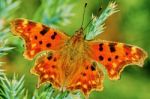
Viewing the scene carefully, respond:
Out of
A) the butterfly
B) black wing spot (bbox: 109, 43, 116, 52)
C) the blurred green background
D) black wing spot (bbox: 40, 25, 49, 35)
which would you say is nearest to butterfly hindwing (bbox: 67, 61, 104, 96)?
the butterfly

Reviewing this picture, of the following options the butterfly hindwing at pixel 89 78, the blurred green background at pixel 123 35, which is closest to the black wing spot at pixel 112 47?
the butterfly hindwing at pixel 89 78

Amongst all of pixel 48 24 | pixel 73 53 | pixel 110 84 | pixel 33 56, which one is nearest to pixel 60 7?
pixel 48 24

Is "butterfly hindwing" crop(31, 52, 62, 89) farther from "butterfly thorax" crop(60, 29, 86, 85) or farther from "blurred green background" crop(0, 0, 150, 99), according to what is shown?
"blurred green background" crop(0, 0, 150, 99)

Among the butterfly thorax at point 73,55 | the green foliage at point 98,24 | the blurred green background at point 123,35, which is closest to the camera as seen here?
the green foliage at point 98,24

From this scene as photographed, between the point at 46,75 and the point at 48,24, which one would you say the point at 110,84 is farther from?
the point at 46,75

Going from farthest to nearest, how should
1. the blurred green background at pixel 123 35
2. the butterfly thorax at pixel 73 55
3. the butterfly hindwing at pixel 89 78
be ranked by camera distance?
1. the blurred green background at pixel 123 35
2. the butterfly thorax at pixel 73 55
3. the butterfly hindwing at pixel 89 78

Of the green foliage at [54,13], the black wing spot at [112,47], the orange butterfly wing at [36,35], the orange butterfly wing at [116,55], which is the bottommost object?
the orange butterfly wing at [116,55]

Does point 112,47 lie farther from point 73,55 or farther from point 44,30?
point 44,30

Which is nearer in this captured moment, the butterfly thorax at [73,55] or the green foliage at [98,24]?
the green foliage at [98,24]

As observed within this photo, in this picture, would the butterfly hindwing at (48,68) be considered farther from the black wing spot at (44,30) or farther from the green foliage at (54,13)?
the green foliage at (54,13)
